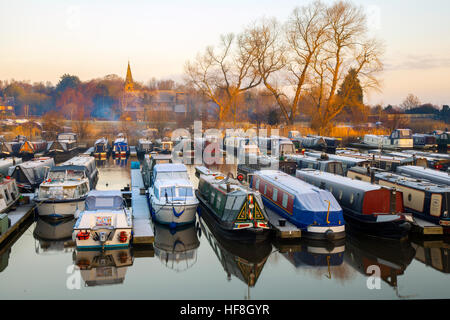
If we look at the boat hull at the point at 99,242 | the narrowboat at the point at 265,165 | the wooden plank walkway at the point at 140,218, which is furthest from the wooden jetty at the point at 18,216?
the narrowboat at the point at 265,165

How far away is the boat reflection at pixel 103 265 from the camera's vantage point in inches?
640

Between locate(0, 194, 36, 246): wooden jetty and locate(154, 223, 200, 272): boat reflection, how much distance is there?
7044 mm

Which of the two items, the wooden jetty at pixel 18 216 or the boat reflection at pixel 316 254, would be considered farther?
the wooden jetty at pixel 18 216

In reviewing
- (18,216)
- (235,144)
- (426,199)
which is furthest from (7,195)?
(235,144)

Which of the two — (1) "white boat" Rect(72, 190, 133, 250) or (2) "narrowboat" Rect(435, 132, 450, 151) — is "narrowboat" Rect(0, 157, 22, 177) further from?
(2) "narrowboat" Rect(435, 132, 450, 151)

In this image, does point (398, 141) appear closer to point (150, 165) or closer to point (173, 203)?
point (150, 165)

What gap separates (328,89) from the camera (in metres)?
72.1

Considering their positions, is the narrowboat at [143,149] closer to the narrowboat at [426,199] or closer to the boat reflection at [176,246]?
the boat reflection at [176,246]

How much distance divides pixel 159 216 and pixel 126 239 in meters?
3.77

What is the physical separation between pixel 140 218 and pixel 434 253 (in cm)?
1495

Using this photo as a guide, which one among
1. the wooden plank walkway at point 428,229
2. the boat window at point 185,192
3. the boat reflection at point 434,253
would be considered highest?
the boat window at point 185,192

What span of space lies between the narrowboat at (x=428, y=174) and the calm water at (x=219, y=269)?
6.58 m

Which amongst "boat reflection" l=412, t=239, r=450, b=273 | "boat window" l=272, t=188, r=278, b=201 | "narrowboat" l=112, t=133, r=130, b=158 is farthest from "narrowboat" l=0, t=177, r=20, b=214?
"narrowboat" l=112, t=133, r=130, b=158
